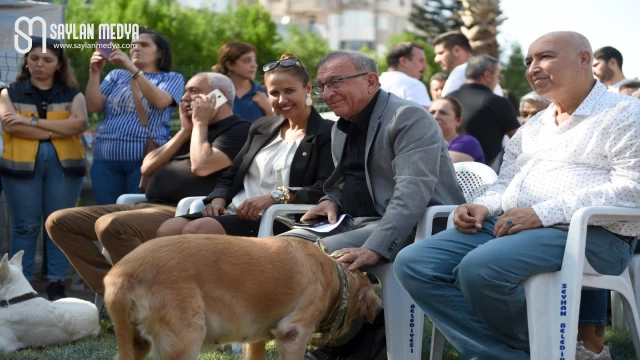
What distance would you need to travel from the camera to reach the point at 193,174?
19.0 ft

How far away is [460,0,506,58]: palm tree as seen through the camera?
1264 cm

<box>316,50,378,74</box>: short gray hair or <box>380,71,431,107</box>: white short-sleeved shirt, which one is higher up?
<box>316,50,378,74</box>: short gray hair

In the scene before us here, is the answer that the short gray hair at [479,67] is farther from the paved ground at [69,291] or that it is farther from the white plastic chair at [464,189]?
the paved ground at [69,291]

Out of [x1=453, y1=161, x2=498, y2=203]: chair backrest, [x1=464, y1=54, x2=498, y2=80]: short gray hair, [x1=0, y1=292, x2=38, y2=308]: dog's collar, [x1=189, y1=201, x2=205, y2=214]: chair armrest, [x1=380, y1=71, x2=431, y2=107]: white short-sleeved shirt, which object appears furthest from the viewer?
[x1=380, y1=71, x2=431, y2=107]: white short-sleeved shirt

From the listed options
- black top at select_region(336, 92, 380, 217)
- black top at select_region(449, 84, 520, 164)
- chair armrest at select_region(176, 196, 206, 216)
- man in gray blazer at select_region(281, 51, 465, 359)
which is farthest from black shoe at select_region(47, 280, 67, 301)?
black top at select_region(449, 84, 520, 164)

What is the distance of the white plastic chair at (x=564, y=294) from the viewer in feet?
11.8

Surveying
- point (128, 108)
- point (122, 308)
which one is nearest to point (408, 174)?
point (122, 308)

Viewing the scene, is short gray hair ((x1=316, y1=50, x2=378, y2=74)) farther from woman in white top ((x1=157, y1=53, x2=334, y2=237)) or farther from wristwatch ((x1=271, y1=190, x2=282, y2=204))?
wristwatch ((x1=271, y1=190, x2=282, y2=204))

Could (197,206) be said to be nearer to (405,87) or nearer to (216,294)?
(216,294)

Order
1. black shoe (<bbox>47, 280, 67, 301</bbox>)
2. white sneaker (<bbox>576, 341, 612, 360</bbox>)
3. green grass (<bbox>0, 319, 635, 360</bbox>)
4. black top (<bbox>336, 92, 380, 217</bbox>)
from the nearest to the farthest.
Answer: white sneaker (<bbox>576, 341, 612, 360</bbox>)
black top (<bbox>336, 92, 380, 217</bbox>)
green grass (<bbox>0, 319, 635, 360</bbox>)
black shoe (<bbox>47, 280, 67, 301</bbox>)

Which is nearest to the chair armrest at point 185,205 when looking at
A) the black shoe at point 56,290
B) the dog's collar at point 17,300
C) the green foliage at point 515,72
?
the dog's collar at point 17,300

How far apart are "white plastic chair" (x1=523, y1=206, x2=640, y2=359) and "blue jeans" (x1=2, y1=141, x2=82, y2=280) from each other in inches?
180

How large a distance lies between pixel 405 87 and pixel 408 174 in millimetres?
4090

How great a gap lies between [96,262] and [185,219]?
1.17m
